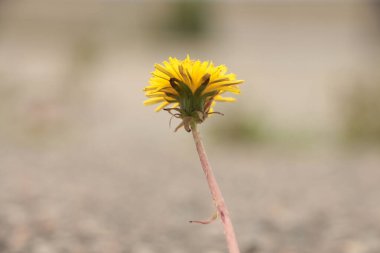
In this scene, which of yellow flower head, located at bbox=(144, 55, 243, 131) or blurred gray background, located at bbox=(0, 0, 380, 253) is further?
blurred gray background, located at bbox=(0, 0, 380, 253)

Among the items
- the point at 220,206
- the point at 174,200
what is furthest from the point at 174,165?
the point at 220,206

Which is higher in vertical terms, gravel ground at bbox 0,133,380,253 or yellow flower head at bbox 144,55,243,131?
yellow flower head at bbox 144,55,243,131

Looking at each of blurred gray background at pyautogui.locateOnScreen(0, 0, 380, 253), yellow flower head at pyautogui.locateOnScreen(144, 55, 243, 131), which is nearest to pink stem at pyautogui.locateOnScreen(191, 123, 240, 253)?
yellow flower head at pyautogui.locateOnScreen(144, 55, 243, 131)

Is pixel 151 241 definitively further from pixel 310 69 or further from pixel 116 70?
pixel 310 69

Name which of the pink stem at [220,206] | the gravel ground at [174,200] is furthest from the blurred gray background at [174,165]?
the pink stem at [220,206]

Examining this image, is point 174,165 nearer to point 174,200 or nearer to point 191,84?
point 174,200

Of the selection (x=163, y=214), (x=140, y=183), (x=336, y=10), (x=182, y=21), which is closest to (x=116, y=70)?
(x=182, y=21)

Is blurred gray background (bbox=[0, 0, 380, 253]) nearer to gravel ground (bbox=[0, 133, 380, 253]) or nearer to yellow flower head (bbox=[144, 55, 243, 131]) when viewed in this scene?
gravel ground (bbox=[0, 133, 380, 253])

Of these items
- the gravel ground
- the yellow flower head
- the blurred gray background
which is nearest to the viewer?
the yellow flower head

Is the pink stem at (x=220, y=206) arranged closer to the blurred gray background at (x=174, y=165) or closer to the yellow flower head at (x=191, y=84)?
the yellow flower head at (x=191, y=84)
